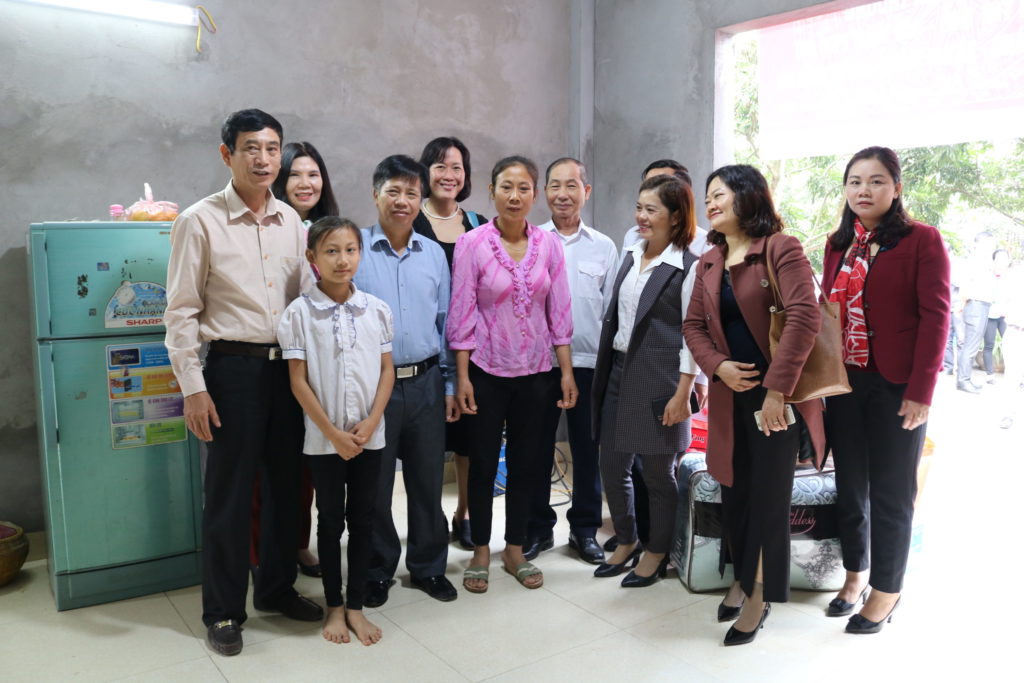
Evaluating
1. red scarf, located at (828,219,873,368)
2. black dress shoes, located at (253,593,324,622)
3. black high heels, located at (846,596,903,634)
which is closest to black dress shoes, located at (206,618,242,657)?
black dress shoes, located at (253,593,324,622)

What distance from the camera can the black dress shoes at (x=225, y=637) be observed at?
251cm

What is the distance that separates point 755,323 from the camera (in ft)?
8.07

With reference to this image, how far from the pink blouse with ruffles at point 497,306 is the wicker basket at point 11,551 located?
76.0 inches

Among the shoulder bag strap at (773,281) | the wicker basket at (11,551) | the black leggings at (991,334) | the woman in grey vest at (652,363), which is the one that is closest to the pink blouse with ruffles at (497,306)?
the woman in grey vest at (652,363)

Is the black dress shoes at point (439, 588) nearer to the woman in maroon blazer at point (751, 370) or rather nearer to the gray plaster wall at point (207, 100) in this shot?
the woman in maroon blazer at point (751, 370)

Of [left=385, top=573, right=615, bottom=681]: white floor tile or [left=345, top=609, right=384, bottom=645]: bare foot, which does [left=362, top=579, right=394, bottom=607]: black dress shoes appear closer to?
[left=385, top=573, right=615, bottom=681]: white floor tile

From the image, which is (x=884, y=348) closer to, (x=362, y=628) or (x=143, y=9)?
(x=362, y=628)

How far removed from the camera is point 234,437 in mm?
2477

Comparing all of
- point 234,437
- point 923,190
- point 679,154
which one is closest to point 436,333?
point 234,437

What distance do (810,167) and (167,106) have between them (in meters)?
6.62

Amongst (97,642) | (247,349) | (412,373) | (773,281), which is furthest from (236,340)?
(773,281)

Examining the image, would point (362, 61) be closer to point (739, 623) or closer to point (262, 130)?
point (262, 130)

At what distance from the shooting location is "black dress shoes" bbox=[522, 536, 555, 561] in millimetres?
3307

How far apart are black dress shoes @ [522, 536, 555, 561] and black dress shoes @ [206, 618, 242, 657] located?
1203 millimetres
